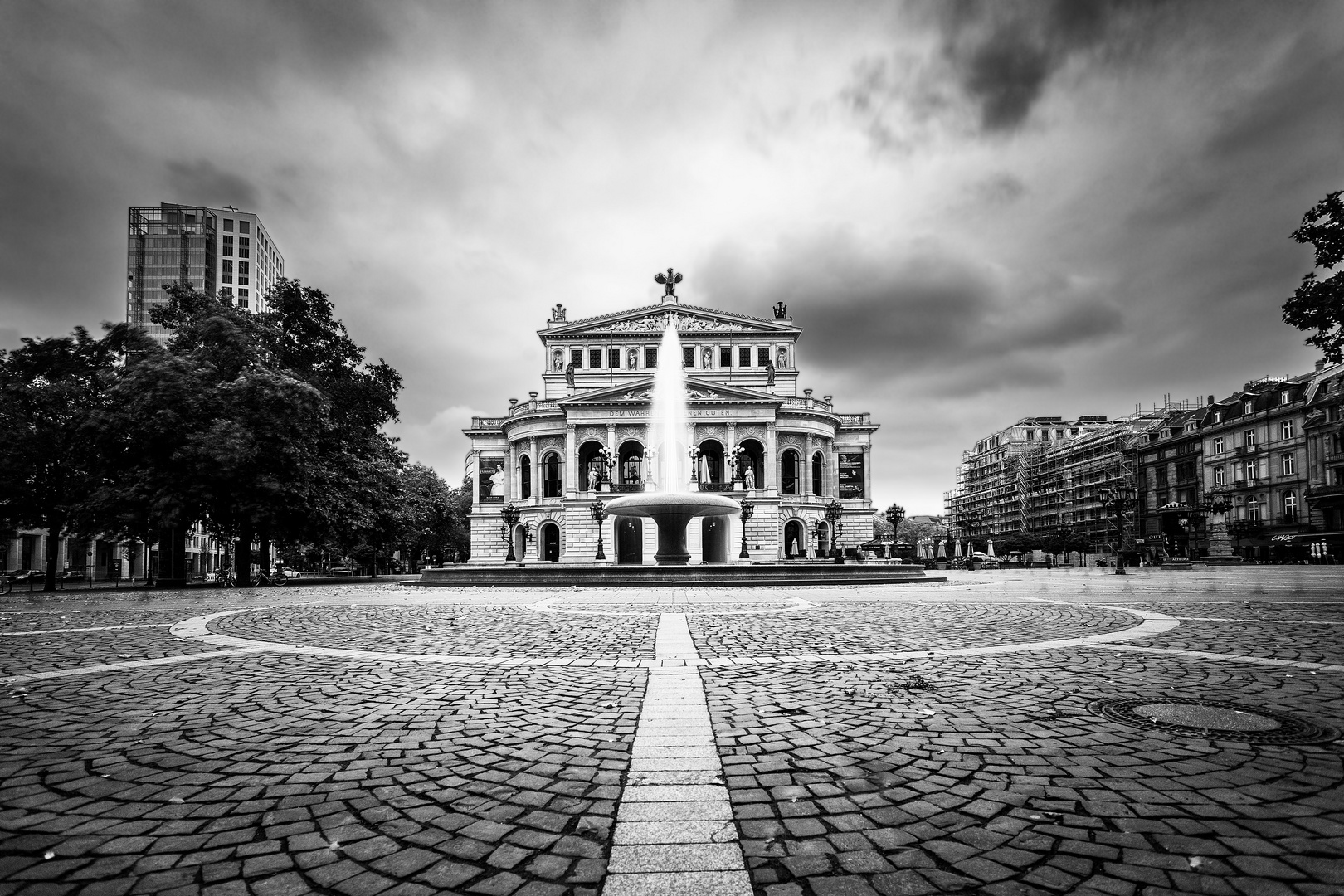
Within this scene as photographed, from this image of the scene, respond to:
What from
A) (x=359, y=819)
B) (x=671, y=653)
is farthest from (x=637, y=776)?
(x=671, y=653)

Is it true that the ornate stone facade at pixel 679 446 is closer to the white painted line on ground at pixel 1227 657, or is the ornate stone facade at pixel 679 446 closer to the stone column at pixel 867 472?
the stone column at pixel 867 472

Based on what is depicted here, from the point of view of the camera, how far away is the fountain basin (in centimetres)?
2645

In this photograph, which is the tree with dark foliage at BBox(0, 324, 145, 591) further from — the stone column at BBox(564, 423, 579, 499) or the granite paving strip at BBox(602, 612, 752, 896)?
the stone column at BBox(564, 423, 579, 499)

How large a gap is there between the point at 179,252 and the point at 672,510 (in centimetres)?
11367

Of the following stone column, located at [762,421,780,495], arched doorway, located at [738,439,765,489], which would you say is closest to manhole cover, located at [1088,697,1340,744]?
stone column, located at [762,421,780,495]

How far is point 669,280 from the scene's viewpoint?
68.4 m

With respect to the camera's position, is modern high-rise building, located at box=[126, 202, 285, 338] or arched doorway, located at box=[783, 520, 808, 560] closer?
arched doorway, located at box=[783, 520, 808, 560]

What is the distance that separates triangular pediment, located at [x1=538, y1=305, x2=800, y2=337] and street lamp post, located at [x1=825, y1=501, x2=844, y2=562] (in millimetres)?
18830

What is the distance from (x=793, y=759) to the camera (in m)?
3.84

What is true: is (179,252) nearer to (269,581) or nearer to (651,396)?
(651,396)

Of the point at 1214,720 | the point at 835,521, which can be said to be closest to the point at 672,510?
the point at 1214,720

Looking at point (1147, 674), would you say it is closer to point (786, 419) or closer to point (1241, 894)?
point (1241, 894)

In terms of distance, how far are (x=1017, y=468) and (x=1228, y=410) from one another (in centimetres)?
4855

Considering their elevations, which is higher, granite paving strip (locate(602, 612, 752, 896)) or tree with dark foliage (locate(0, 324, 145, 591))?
tree with dark foliage (locate(0, 324, 145, 591))
